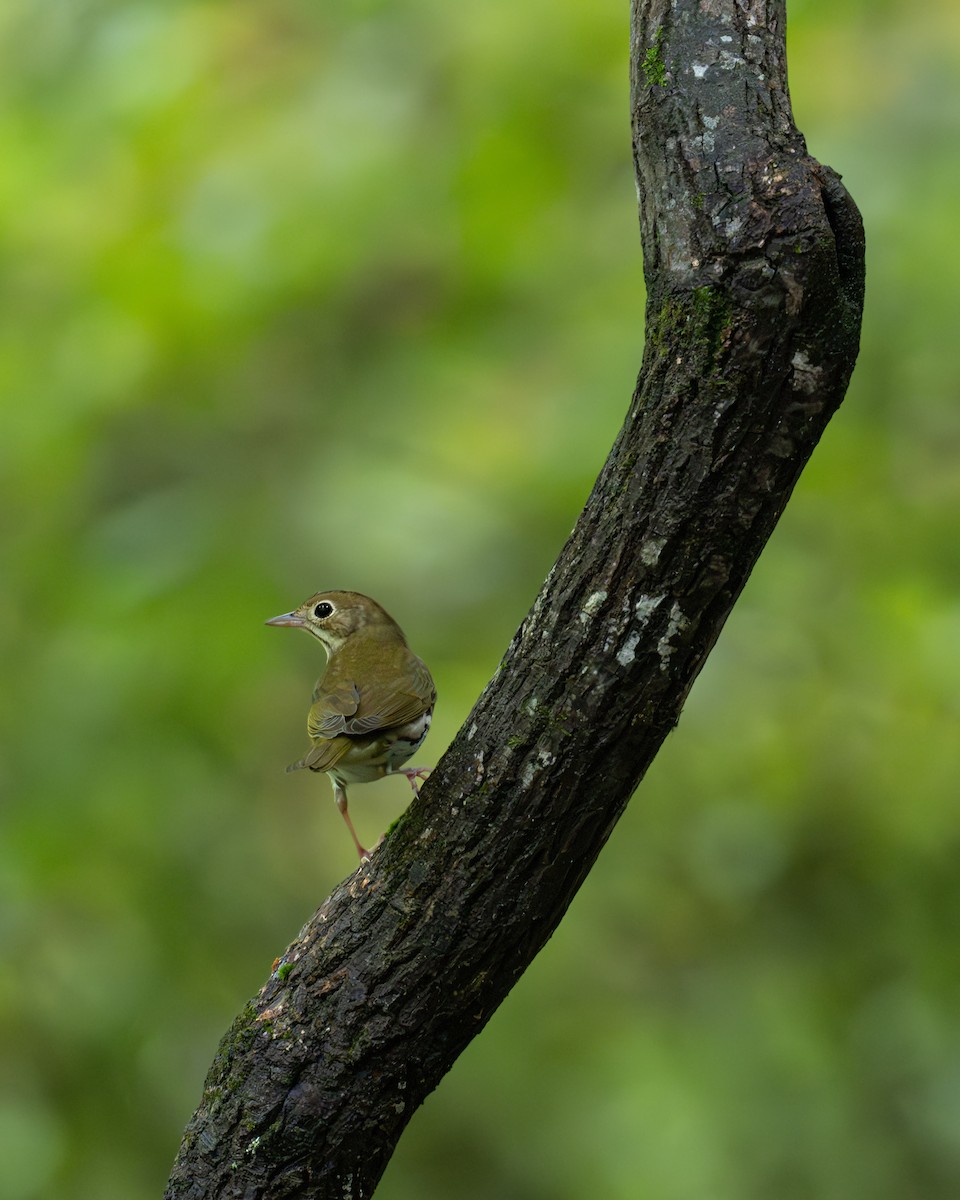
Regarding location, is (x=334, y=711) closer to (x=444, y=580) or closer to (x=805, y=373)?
(x=805, y=373)

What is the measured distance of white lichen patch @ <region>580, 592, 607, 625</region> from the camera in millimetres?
2354

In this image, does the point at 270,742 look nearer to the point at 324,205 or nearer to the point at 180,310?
the point at 180,310

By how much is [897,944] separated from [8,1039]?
10.9 ft

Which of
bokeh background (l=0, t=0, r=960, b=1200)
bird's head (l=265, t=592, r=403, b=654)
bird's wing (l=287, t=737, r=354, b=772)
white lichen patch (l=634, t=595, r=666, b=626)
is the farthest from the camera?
bokeh background (l=0, t=0, r=960, b=1200)

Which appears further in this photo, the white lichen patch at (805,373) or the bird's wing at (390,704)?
the bird's wing at (390,704)

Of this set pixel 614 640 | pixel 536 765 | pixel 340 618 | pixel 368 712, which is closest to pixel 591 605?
pixel 614 640

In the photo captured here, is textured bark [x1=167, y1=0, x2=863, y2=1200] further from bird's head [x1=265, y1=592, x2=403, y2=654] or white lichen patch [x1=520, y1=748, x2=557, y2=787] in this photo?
bird's head [x1=265, y1=592, x2=403, y2=654]

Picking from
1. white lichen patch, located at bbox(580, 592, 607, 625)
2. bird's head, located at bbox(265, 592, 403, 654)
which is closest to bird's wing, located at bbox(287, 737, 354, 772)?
Result: bird's head, located at bbox(265, 592, 403, 654)

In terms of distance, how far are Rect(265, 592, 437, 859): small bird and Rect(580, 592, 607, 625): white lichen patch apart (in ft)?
3.37

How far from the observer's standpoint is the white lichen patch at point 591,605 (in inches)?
92.7

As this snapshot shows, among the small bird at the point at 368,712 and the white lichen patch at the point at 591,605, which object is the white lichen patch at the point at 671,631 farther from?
the small bird at the point at 368,712

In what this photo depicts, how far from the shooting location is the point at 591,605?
7.75ft

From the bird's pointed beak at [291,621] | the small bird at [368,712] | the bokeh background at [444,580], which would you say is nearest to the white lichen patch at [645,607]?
the small bird at [368,712]

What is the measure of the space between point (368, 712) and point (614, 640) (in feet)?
3.87
